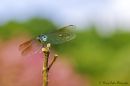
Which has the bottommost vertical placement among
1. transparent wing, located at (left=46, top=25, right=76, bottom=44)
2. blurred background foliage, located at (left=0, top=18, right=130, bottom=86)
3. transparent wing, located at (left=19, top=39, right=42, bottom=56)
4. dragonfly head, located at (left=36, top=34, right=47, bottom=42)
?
blurred background foliage, located at (left=0, top=18, right=130, bottom=86)

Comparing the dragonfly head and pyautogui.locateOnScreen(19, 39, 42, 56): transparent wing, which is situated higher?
the dragonfly head

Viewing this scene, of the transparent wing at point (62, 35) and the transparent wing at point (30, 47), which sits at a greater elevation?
the transparent wing at point (62, 35)

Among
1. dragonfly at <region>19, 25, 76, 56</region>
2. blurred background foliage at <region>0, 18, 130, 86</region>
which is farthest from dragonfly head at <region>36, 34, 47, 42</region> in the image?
blurred background foliage at <region>0, 18, 130, 86</region>

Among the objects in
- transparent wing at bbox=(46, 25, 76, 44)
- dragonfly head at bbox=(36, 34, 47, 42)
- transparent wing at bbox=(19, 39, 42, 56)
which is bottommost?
transparent wing at bbox=(19, 39, 42, 56)

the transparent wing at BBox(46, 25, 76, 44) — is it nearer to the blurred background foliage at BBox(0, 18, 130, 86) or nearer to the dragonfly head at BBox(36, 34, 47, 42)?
the dragonfly head at BBox(36, 34, 47, 42)

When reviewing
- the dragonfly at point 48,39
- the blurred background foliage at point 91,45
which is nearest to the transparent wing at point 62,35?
the dragonfly at point 48,39

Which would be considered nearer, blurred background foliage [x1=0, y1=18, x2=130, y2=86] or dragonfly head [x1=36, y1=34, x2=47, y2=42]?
dragonfly head [x1=36, y1=34, x2=47, y2=42]

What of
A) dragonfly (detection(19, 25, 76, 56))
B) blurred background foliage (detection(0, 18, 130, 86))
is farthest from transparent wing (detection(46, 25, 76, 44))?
blurred background foliage (detection(0, 18, 130, 86))

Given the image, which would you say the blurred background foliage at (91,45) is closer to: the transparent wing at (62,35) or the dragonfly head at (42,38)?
the transparent wing at (62,35)

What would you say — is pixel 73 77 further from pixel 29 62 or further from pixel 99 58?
pixel 99 58
